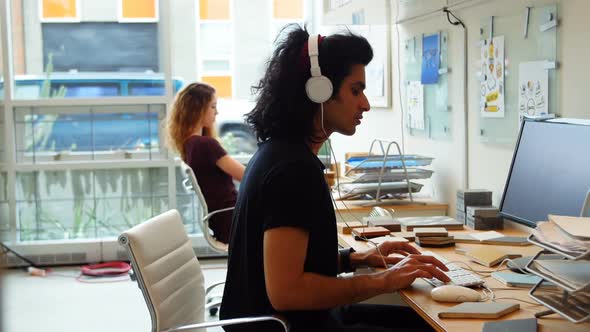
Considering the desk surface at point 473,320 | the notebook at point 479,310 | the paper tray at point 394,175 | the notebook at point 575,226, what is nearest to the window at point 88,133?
the paper tray at point 394,175

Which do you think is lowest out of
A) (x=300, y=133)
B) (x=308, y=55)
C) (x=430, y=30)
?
(x=300, y=133)

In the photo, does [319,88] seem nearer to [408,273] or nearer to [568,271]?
[408,273]

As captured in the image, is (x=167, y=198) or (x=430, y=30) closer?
(x=430, y=30)

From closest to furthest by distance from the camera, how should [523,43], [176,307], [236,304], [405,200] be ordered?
[236,304]
[176,307]
[523,43]
[405,200]

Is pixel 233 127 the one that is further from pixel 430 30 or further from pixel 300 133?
pixel 300 133

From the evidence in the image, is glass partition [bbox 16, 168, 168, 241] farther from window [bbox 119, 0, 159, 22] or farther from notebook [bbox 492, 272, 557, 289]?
notebook [bbox 492, 272, 557, 289]

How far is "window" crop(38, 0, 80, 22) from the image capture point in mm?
5539

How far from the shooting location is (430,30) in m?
3.63

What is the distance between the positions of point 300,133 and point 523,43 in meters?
1.10

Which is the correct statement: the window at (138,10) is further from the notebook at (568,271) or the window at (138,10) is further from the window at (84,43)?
the notebook at (568,271)

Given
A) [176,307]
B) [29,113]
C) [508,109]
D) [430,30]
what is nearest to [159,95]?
[29,113]

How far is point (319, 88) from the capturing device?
76.0 inches

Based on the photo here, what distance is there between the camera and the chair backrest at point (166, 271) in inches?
75.9

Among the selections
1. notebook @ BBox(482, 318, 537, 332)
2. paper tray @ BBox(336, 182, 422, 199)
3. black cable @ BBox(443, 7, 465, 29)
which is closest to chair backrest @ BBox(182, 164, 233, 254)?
paper tray @ BBox(336, 182, 422, 199)
